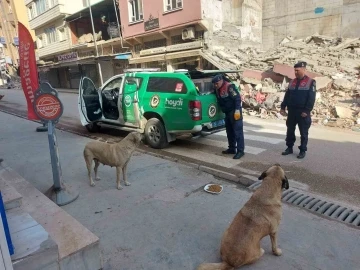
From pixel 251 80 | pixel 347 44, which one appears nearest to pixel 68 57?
pixel 251 80

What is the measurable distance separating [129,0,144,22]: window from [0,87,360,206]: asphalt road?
14.6 m

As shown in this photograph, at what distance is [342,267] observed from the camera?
8.28ft

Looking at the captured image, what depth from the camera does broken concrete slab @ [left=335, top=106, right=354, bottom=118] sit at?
9155 mm

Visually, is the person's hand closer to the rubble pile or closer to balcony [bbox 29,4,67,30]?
the rubble pile

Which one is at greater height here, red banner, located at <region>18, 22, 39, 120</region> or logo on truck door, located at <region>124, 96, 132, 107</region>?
red banner, located at <region>18, 22, 39, 120</region>

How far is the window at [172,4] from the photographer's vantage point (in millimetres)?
17719

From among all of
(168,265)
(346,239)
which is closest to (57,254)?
(168,265)

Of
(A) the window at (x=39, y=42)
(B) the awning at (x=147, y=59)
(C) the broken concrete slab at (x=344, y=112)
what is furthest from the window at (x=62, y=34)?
(C) the broken concrete slab at (x=344, y=112)

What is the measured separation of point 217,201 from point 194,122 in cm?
236

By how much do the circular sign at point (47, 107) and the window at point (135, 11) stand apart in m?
18.3

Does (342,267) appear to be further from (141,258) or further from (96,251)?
(96,251)

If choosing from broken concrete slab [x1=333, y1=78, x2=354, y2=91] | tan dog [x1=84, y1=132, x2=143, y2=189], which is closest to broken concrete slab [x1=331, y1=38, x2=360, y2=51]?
broken concrete slab [x1=333, y1=78, x2=354, y2=91]

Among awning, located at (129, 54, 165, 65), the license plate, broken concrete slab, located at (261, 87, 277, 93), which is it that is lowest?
the license plate

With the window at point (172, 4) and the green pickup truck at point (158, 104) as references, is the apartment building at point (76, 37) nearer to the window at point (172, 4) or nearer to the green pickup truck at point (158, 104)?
the window at point (172, 4)
